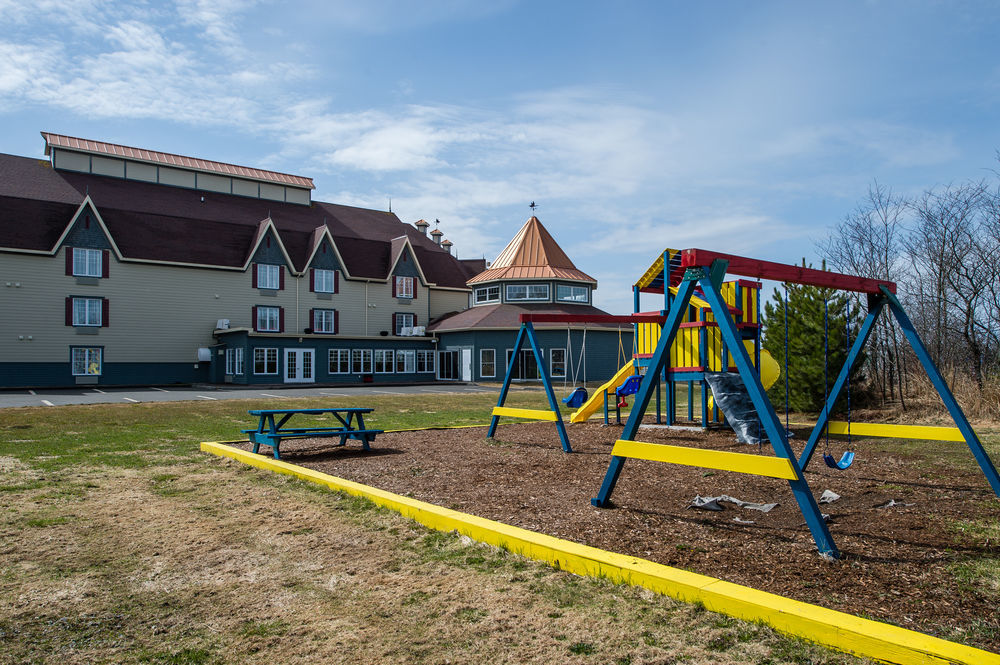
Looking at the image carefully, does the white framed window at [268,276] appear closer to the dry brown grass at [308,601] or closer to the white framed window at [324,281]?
the white framed window at [324,281]

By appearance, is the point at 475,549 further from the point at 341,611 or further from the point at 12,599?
the point at 12,599

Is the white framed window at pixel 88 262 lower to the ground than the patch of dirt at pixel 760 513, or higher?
higher

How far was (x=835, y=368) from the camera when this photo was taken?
15570 millimetres

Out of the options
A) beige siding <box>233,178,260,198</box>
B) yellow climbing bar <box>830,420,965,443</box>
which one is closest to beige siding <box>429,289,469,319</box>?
beige siding <box>233,178,260,198</box>

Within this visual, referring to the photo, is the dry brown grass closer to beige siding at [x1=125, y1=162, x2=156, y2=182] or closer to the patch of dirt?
the patch of dirt

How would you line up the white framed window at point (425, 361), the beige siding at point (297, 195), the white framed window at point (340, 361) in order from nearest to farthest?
the white framed window at point (340, 361) < the white framed window at point (425, 361) < the beige siding at point (297, 195)

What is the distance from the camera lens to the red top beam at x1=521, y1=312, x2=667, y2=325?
10414 millimetres

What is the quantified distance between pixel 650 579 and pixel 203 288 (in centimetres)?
4270

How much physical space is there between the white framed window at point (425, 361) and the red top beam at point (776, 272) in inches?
1577

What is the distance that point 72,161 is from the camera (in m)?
43.1

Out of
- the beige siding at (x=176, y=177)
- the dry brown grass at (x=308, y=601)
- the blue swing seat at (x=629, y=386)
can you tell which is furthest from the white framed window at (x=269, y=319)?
the dry brown grass at (x=308, y=601)

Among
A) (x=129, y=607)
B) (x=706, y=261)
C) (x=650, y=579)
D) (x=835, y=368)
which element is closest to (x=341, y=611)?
(x=129, y=607)

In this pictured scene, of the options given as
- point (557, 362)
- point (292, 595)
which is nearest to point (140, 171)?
point (557, 362)

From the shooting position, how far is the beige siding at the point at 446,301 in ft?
171
